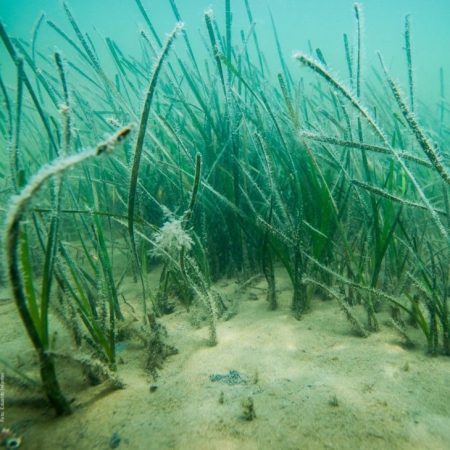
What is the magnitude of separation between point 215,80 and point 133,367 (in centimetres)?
281

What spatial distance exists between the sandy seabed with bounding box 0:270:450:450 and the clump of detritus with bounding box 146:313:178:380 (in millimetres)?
37

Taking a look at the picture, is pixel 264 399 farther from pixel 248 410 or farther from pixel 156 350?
pixel 156 350

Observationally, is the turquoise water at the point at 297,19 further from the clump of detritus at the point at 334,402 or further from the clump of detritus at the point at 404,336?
the clump of detritus at the point at 334,402

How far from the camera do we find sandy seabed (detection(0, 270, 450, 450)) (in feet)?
3.66

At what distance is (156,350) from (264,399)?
63 cm

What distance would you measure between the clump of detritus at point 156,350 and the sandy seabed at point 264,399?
0.04 meters

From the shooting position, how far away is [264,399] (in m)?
1.29

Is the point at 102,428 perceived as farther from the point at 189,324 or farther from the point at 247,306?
the point at 247,306

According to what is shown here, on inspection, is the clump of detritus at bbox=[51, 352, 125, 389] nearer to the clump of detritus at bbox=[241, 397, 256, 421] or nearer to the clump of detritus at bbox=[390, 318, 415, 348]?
the clump of detritus at bbox=[241, 397, 256, 421]

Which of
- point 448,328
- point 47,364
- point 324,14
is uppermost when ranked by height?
Result: point 324,14

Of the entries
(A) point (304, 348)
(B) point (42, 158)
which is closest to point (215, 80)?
(A) point (304, 348)


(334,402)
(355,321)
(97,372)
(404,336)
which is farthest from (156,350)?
(404,336)

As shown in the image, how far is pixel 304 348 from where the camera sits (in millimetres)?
1691

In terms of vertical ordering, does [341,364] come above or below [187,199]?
below
